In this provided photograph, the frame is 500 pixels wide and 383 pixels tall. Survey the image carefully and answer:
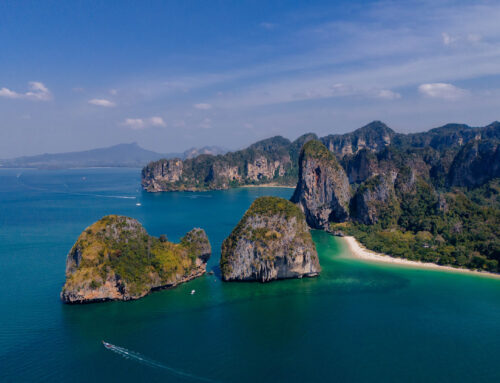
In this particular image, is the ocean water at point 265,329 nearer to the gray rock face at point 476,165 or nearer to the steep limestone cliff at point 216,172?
the gray rock face at point 476,165

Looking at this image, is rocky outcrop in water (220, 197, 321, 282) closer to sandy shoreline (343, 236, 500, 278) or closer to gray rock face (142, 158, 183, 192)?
sandy shoreline (343, 236, 500, 278)

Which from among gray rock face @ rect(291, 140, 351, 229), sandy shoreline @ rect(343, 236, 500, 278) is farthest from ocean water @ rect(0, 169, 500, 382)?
gray rock face @ rect(291, 140, 351, 229)

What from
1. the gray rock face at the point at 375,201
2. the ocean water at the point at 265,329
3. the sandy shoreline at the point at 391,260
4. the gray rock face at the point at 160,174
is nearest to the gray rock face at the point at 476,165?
the gray rock face at the point at 375,201

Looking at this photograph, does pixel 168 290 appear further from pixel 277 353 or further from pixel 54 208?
pixel 54 208

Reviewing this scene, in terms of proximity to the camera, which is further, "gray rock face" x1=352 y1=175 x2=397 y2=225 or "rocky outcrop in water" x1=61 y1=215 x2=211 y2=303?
"gray rock face" x1=352 y1=175 x2=397 y2=225

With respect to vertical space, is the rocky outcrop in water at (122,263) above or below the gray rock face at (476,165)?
below

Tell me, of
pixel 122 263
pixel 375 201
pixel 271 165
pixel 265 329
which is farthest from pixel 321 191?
pixel 271 165
